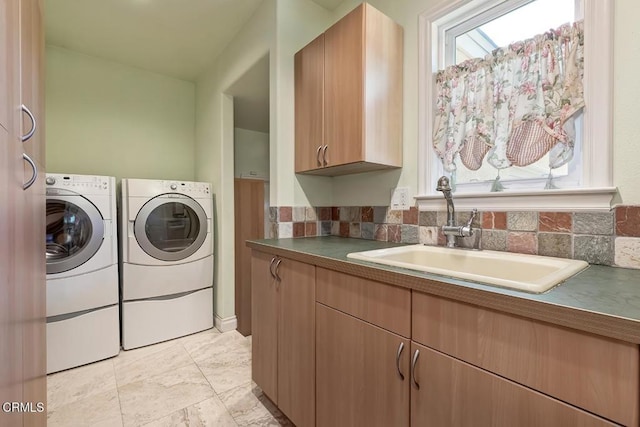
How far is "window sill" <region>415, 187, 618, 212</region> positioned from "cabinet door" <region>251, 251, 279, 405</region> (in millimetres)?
991

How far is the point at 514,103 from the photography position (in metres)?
1.26

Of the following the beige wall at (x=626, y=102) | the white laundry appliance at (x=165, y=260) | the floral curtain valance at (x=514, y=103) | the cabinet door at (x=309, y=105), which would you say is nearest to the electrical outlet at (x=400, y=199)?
the floral curtain valance at (x=514, y=103)

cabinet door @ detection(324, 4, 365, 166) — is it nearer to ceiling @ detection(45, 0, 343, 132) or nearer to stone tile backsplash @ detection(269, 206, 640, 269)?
stone tile backsplash @ detection(269, 206, 640, 269)

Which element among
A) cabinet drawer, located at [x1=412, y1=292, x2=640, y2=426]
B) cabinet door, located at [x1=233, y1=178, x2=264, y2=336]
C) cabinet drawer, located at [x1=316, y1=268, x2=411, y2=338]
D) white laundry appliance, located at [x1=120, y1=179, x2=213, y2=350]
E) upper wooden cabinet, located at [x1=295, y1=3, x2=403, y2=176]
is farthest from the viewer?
cabinet door, located at [x1=233, y1=178, x2=264, y2=336]

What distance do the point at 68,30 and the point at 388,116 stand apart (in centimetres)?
273

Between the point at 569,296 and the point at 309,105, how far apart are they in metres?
1.56

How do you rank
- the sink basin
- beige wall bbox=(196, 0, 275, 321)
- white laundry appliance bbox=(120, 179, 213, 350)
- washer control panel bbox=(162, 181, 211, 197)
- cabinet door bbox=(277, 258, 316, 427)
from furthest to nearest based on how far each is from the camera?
beige wall bbox=(196, 0, 275, 321), washer control panel bbox=(162, 181, 211, 197), white laundry appliance bbox=(120, 179, 213, 350), cabinet door bbox=(277, 258, 316, 427), the sink basin

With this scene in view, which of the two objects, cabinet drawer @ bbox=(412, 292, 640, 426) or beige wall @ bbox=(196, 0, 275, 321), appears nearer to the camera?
cabinet drawer @ bbox=(412, 292, 640, 426)

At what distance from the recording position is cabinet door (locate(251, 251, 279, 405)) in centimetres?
147

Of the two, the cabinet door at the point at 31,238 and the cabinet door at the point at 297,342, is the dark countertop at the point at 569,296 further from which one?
the cabinet door at the point at 31,238

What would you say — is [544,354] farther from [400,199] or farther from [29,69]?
[29,69]

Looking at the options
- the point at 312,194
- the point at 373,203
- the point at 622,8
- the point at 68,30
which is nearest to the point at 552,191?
the point at 622,8

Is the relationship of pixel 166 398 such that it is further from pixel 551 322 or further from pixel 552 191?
pixel 552 191

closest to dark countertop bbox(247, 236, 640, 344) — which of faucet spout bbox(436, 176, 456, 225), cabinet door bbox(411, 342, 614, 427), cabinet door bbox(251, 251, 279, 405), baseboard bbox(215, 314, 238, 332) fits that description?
cabinet door bbox(411, 342, 614, 427)
